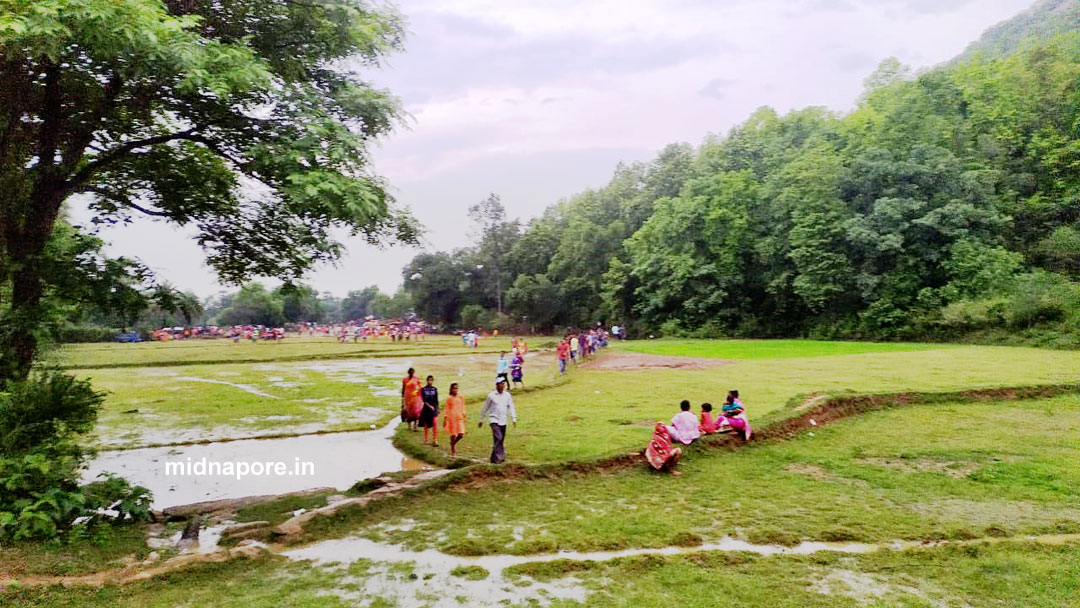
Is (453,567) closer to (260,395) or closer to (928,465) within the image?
(928,465)

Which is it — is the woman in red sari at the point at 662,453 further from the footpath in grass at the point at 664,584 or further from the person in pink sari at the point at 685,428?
the footpath in grass at the point at 664,584

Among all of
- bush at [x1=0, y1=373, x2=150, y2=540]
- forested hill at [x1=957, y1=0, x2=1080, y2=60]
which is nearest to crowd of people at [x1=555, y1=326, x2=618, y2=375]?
bush at [x1=0, y1=373, x2=150, y2=540]

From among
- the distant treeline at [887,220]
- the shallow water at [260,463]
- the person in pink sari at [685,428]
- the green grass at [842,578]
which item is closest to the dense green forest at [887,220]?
the distant treeline at [887,220]

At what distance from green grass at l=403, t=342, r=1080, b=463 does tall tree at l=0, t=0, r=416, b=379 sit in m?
6.63

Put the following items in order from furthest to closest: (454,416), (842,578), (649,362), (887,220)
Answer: (887,220)
(649,362)
(454,416)
(842,578)

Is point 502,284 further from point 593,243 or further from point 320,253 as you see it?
point 320,253

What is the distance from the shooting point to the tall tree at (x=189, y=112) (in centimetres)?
828

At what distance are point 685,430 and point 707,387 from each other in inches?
415

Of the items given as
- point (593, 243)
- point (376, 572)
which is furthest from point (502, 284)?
point (376, 572)

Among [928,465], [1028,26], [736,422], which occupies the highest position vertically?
[1028,26]

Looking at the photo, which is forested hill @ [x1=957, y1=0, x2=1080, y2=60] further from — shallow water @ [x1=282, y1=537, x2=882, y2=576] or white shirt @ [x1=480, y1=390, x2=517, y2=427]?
shallow water @ [x1=282, y1=537, x2=882, y2=576]

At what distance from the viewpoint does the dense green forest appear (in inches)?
1672

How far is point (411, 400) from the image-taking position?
658 inches

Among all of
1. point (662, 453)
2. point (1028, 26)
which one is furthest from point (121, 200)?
point (1028, 26)
